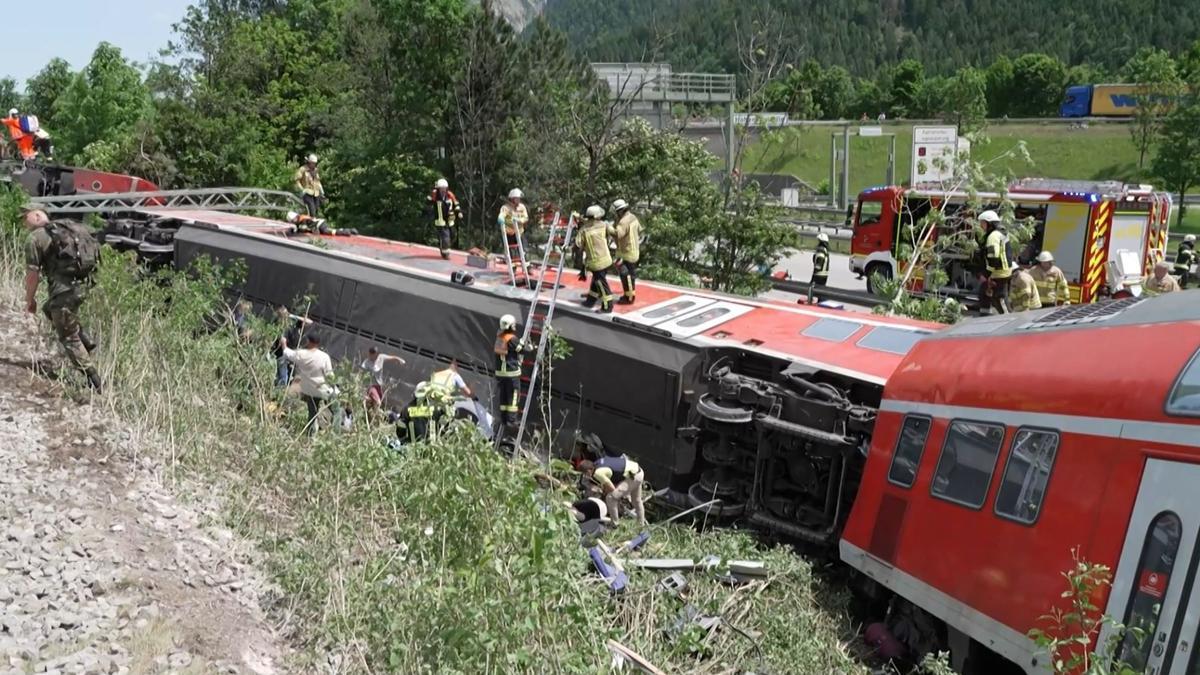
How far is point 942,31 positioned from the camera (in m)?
141

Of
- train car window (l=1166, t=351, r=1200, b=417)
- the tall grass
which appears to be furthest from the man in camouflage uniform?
train car window (l=1166, t=351, r=1200, b=417)

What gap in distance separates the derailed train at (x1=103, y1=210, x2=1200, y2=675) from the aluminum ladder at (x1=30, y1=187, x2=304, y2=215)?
7641 millimetres

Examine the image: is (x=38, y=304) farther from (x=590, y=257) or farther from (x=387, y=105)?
(x=387, y=105)

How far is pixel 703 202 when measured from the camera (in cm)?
1912

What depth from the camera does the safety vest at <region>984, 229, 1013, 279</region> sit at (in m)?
12.5

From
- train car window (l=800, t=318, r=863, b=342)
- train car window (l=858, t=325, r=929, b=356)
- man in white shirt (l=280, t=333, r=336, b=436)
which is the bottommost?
man in white shirt (l=280, t=333, r=336, b=436)

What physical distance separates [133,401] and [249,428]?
0.94 metres

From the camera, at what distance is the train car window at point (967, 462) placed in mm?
5828

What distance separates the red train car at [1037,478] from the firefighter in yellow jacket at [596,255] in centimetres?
440

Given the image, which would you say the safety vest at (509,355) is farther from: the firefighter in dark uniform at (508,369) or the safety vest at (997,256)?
the safety vest at (997,256)

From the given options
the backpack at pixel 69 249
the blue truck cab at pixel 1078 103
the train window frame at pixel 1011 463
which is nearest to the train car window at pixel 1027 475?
the train window frame at pixel 1011 463

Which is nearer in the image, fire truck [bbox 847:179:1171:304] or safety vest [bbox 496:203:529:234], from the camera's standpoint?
safety vest [bbox 496:203:529:234]

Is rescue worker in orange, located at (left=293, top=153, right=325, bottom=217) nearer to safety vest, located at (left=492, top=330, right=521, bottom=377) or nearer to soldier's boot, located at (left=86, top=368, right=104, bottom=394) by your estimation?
safety vest, located at (left=492, top=330, right=521, bottom=377)

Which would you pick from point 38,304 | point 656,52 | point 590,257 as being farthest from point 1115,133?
point 38,304
